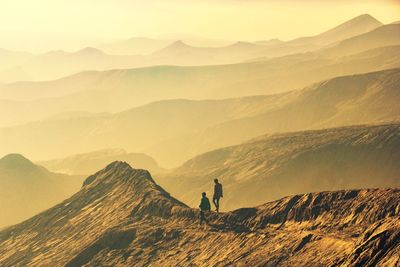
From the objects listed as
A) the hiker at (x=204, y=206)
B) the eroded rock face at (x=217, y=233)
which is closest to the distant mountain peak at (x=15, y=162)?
the eroded rock face at (x=217, y=233)

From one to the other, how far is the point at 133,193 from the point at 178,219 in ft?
38.3

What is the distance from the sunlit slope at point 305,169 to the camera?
128 metres

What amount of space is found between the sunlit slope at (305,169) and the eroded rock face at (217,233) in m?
74.2

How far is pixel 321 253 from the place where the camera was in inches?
1368

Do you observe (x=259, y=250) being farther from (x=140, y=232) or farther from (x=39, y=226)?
(x=39, y=226)

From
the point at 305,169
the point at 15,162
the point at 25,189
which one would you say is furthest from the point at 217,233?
the point at 15,162

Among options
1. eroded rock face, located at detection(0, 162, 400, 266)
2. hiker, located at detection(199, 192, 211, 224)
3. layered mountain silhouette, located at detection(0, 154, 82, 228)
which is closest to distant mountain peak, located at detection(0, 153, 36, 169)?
layered mountain silhouette, located at detection(0, 154, 82, 228)

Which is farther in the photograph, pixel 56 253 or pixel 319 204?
pixel 56 253

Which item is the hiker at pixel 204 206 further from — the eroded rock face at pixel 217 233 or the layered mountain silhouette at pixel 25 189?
the layered mountain silhouette at pixel 25 189

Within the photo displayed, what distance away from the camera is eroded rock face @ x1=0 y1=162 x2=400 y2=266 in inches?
1356

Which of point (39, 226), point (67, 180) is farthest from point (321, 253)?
point (67, 180)

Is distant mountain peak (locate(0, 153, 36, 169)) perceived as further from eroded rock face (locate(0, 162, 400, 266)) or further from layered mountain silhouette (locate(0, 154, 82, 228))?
eroded rock face (locate(0, 162, 400, 266))

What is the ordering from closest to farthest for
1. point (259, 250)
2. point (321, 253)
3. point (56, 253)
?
1. point (321, 253)
2. point (259, 250)
3. point (56, 253)

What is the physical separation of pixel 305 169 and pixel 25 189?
73.7 m
